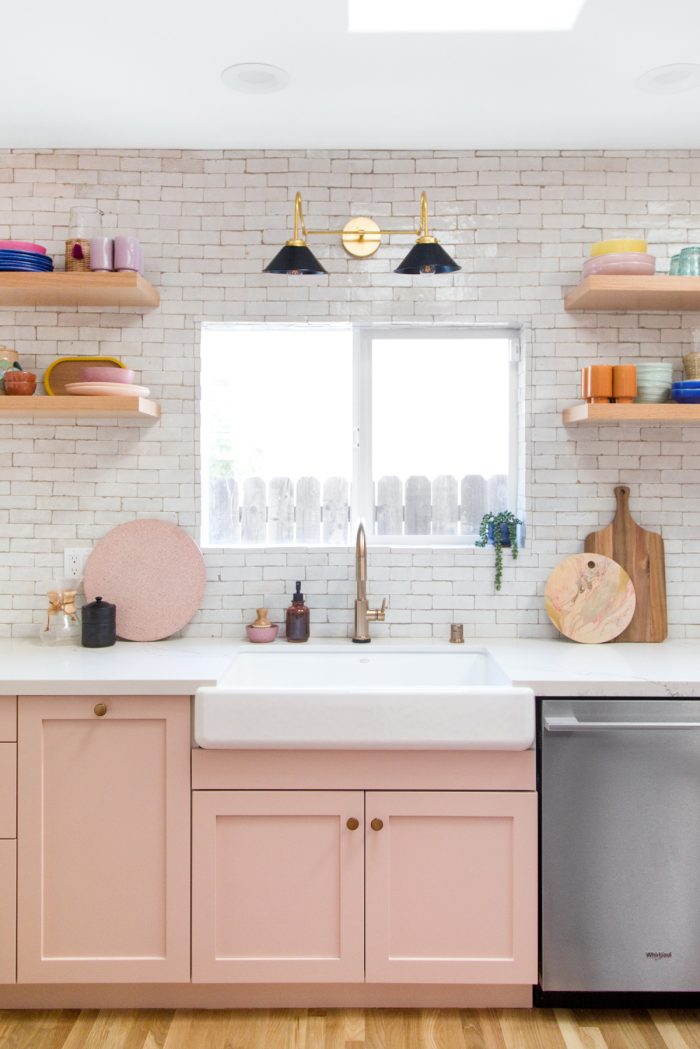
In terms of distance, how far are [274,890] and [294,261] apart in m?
1.72

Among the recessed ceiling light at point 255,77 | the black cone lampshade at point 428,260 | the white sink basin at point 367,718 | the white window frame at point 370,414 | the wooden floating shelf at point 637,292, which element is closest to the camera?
the white sink basin at point 367,718

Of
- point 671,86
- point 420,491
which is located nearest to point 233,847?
→ point 420,491

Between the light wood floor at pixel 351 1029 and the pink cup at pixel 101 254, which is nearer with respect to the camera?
the light wood floor at pixel 351 1029

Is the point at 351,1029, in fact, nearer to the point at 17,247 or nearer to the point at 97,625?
the point at 97,625

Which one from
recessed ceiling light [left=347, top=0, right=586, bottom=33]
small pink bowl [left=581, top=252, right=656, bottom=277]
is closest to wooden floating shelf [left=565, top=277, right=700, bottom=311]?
small pink bowl [left=581, top=252, right=656, bottom=277]

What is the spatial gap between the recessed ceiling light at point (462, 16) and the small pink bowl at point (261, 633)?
5.58 feet

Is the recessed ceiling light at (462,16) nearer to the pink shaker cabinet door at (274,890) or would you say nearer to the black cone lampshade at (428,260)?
the black cone lampshade at (428,260)

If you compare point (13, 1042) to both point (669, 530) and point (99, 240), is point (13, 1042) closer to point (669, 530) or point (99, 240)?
point (99, 240)

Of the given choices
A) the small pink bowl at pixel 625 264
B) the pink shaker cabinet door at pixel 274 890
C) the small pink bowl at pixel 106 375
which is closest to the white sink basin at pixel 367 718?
the pink shaker cabinet door at pixel 274 890

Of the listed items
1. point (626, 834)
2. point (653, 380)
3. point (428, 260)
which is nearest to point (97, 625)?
point (428, 260)

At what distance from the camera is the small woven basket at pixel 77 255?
261 centimetres

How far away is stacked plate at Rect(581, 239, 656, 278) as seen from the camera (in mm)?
2547

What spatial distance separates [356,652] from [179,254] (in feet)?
4.72

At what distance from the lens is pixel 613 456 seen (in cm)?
283
